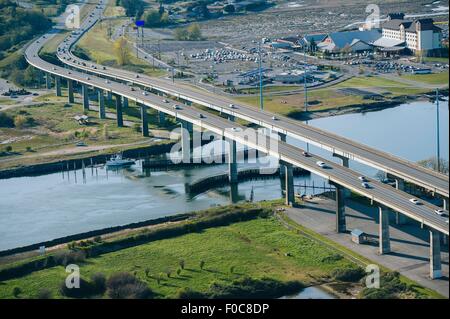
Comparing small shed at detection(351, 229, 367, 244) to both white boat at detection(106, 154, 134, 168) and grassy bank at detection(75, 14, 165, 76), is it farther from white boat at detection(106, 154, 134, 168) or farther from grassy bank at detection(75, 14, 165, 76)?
grassy bank at detection(75, 14, 165, 76)

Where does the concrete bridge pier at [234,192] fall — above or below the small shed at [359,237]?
below

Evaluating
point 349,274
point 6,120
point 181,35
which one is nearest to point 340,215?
point 349,274

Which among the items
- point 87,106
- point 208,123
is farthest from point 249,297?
point 87,106

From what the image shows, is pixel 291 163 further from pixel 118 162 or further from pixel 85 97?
pixel 85 97

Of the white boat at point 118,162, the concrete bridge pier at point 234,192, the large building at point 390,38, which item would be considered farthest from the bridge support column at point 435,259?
the large building at point 390,38

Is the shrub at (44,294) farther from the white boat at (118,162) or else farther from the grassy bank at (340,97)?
the grassy bank at (340,97)
